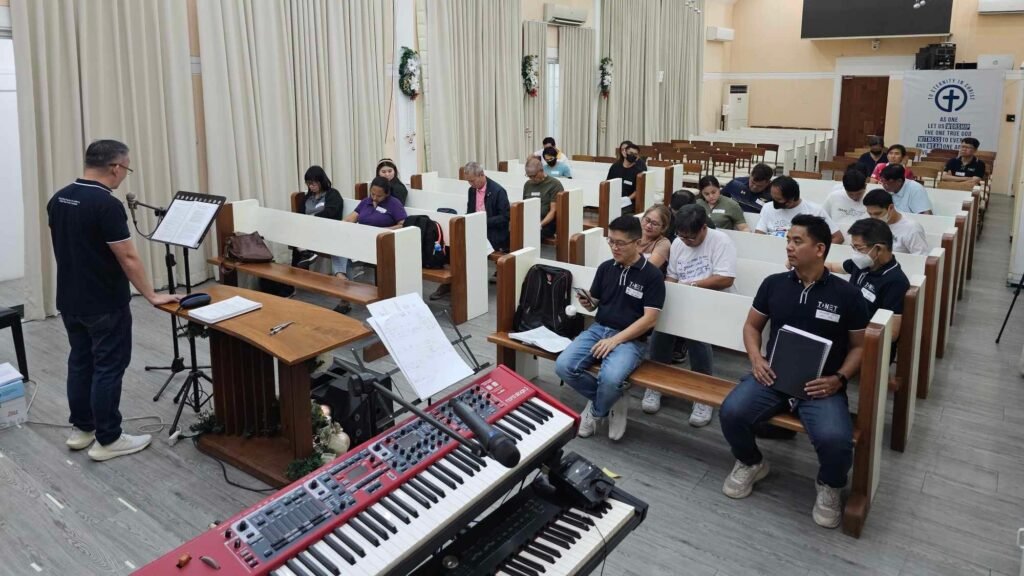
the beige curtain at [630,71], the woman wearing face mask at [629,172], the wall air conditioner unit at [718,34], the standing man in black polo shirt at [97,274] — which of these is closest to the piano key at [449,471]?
the standing man in black polo shirt at [97,274]

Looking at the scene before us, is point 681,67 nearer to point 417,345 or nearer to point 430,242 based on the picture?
point 430,242

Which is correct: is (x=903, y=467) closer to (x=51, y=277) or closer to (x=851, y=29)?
(x=51, y=277)

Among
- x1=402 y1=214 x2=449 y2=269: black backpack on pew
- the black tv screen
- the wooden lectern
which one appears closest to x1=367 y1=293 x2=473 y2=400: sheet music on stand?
the wooden lectern

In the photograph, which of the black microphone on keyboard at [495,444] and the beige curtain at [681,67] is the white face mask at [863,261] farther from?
the beige curtain at [681,67]


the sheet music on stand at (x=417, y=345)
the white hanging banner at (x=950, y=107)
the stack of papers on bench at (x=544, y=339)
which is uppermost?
the white hanging banner at (x=950, y=107)

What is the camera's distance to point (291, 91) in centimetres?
716

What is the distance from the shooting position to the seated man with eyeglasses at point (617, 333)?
357 centimetres

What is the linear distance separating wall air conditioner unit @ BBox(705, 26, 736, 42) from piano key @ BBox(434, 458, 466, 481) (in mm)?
14915

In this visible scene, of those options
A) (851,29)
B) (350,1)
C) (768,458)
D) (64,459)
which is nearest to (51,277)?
(64,459)

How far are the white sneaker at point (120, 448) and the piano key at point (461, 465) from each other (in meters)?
2.36

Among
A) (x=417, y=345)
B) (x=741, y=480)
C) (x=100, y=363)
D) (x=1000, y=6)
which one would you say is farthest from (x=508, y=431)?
(x=1000, y=6)

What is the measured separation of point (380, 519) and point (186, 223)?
2651 millimetres

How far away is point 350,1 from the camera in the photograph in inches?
299

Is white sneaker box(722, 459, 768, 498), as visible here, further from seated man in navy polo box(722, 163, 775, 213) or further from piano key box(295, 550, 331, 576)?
seated man in navy polo box(722, 163, 775, 213)
